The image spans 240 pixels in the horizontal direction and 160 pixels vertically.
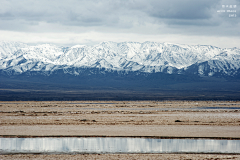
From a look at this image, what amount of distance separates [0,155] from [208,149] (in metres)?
17.3

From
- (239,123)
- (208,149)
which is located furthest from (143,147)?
(239,123)

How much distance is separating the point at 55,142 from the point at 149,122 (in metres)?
16.4

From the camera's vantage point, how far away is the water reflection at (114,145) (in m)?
26.8

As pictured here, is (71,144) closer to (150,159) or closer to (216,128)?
(150,159)

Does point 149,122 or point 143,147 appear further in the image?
point 149,122

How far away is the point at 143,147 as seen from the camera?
28156 mm

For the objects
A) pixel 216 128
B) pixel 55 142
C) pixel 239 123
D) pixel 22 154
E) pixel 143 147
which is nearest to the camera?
pixel 22 154

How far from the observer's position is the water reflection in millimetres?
26844

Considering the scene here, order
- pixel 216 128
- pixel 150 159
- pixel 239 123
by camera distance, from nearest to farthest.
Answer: pixel 150 159 → pixel 216 128 → pixel 239 123

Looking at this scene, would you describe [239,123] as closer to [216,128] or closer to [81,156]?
[216,128]

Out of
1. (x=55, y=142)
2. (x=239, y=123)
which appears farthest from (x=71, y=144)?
(x=239, y=123)

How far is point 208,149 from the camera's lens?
27203 millimetres

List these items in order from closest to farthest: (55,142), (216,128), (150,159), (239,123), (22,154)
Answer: (150,159) < (22,154) < (55,142) < (216,128) < (239,123)

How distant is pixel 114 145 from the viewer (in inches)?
1143
